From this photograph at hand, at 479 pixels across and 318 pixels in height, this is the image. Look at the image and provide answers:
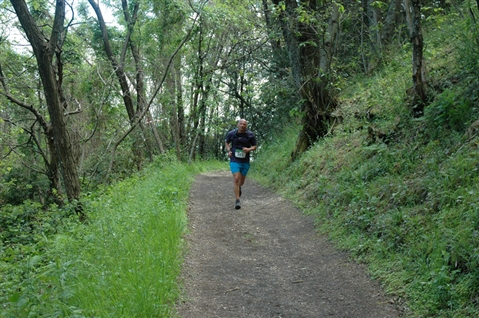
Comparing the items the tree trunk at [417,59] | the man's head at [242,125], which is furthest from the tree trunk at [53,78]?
the tree trunk at [417,59]

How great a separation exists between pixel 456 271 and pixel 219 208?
5954mm

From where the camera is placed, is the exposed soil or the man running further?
the man running

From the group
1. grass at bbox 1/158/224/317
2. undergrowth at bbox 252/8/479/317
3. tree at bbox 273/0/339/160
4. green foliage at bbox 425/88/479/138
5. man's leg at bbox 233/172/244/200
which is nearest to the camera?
grass at bbox 1/158/224/317

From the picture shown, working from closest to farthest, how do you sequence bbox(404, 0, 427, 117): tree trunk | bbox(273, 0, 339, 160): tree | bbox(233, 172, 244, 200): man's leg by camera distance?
bbox(404, 0, 427, 117): tree trunk → bbox(233, 172, 244, 200): man's leg → bbox(273, 0, 339, 160): tree

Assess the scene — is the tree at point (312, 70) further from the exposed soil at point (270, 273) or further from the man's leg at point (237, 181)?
the exposed soil at point (270, 273)

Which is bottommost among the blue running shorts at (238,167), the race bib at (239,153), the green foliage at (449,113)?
the blue running shorts at (238,167)

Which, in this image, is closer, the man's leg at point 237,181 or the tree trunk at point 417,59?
the tree trunk at point 417,59

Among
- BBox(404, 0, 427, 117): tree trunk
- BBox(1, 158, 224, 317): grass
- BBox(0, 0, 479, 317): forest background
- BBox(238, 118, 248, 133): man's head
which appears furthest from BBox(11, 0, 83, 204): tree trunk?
BBox(404, 0, 427, 117): tree trunk

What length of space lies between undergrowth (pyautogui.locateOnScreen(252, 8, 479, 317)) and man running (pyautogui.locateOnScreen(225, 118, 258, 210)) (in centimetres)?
130

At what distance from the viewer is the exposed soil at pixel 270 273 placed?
14.2 feet

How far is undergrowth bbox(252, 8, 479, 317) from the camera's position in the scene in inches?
158

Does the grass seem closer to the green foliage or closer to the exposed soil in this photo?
the exposed soil

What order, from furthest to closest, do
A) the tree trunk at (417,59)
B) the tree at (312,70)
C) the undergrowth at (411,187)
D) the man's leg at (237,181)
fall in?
1. the tree at (312,70)
2. the man's leg at (237,181)
3. the tree trunk at (417,59)
4. the undergrowth at (411,187)

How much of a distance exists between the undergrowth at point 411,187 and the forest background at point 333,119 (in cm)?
2
